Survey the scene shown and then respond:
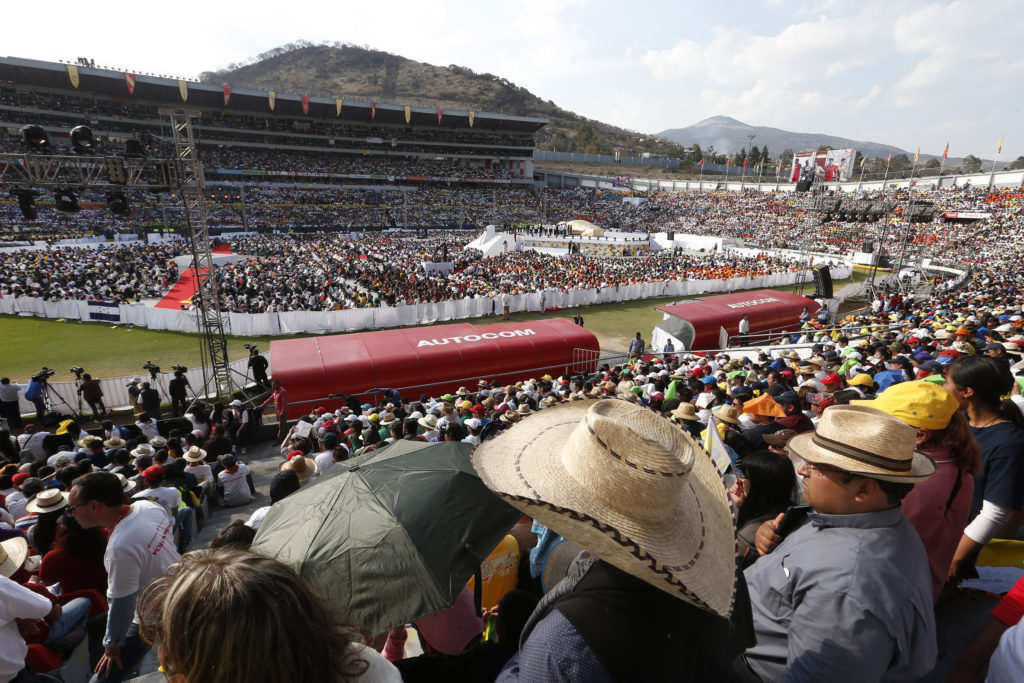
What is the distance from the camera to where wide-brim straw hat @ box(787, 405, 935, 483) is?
1.95 metres

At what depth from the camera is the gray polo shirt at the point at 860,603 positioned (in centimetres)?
172

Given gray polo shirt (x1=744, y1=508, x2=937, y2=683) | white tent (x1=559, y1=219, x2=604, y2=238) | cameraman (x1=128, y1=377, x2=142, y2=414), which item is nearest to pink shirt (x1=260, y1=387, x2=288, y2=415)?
cameraman (x1=128, y1=377, x2=142, y2=414)

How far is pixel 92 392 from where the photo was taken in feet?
40.7

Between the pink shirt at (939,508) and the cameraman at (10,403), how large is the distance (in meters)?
17.1

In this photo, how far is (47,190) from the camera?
157 feet

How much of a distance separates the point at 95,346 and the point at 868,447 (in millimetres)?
23021

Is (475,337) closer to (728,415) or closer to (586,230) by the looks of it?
(728,415)

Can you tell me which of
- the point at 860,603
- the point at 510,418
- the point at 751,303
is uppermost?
the point at 860,603

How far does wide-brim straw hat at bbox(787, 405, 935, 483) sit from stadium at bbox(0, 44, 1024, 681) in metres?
0.04

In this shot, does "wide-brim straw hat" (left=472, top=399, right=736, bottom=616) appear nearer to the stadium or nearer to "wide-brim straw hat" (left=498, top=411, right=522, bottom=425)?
the stadium

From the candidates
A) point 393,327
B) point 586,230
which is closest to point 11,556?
point 393,327

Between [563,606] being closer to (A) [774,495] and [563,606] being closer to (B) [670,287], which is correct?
(A) [774,495]

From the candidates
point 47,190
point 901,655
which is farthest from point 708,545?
point 47,190

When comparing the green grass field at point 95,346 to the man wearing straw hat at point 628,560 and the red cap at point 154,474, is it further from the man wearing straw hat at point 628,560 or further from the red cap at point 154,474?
the man wearing straw hat at point 628,560
